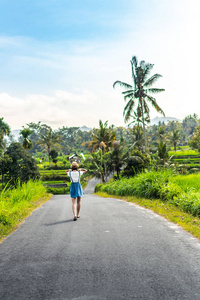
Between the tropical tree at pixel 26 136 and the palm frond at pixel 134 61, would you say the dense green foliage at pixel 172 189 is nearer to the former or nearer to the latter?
the palm frond at pixel 134 61

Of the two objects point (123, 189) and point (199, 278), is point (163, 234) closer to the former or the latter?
point (199, 278)

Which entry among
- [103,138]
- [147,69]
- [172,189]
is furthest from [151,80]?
[172,189]

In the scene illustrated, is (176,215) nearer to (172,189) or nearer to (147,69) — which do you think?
(172,189)

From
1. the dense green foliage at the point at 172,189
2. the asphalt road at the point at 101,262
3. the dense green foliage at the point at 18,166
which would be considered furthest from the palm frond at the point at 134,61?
the asphalt road at the point at 101,262

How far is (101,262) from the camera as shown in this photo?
4227mm

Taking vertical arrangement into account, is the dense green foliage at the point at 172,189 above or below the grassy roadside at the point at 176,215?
above

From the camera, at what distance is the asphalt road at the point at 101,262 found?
3.31m

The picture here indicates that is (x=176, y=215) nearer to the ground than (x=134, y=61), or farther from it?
nearer to the ground

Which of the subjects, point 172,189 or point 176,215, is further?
point 172,189

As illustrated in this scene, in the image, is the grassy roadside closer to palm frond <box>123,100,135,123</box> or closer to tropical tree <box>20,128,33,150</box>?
palm frond <box>123,100,135,123</box>

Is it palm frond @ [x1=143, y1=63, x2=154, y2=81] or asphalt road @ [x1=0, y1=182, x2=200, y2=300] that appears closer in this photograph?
asphalt road @ [x1=0, y1=182, x2=200, y2=300]

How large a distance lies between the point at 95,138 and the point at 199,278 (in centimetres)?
3653

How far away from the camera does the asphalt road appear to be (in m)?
3.31

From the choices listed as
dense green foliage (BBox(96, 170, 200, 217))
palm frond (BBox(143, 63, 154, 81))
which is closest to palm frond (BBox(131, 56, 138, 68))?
palm frond (BBox(143, 63, 154, 81))
